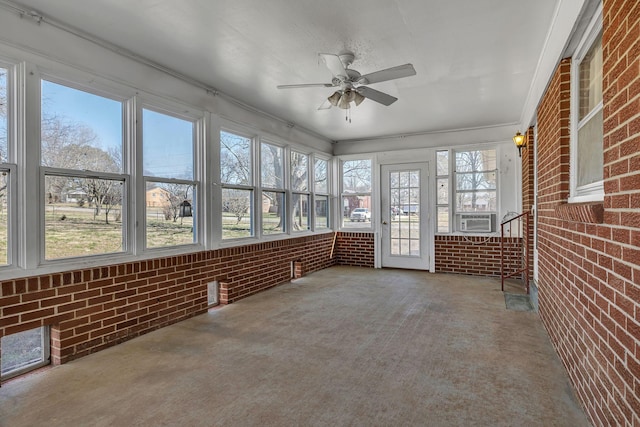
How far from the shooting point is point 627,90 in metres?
1.50

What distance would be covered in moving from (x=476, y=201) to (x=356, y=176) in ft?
7.84

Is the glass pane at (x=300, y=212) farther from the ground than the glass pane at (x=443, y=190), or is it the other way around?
the glass pane at (x=443, y=190)

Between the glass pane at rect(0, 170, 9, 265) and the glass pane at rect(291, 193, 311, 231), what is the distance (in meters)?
3.86

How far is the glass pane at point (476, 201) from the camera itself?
615 centimetres

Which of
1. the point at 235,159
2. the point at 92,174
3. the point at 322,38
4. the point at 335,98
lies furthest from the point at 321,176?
the point at 92,174

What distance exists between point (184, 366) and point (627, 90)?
3190 mm

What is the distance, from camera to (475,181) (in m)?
6.27

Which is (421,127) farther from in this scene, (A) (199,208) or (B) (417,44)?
(A) (199,208)

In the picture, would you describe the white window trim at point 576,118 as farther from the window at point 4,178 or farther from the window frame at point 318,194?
the window frame at point 318,194

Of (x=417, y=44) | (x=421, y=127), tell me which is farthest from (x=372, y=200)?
(x=417, y=44)

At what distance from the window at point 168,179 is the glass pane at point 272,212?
1.36 metres

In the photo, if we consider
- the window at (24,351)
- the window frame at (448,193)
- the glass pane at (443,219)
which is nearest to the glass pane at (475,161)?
the window frame at (448,193)

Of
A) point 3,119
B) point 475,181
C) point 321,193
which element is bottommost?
point 321,193

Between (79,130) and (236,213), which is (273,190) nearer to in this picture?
(236,213)
